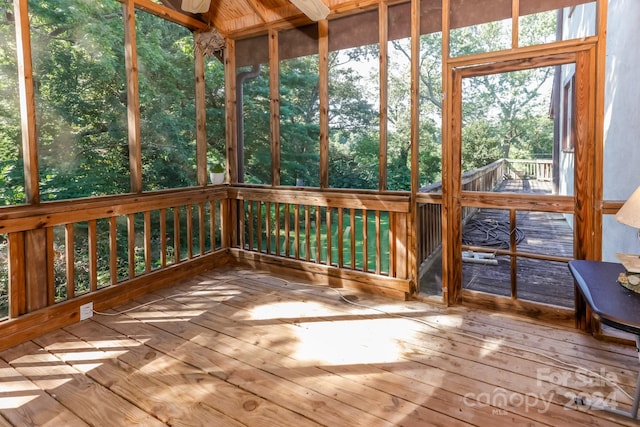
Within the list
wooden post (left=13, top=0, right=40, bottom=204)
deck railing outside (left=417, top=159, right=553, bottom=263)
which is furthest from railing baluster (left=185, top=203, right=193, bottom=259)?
deck railing outside (left=417, top=159, right=553, bottom=263)

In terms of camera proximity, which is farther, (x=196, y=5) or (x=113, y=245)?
(x=113, y=245)

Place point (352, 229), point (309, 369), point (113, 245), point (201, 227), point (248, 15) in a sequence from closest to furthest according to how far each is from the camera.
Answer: point (309, 369)
point (113, 245)
point (352, 229)
point (248, 15)
point (201, 227)

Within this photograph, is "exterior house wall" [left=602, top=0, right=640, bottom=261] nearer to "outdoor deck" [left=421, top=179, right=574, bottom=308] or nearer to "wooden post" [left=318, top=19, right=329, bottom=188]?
"outdoor deck" [left=421, top=179, right=574, bottom=308]

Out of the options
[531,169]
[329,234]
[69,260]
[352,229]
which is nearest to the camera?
[531,169]

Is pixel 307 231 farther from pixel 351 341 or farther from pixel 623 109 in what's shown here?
pixel 623 109

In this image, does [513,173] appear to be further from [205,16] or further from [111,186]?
[111,186]

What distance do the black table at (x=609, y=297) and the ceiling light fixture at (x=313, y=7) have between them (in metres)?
2.62

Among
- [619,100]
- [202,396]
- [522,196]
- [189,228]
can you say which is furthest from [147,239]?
[619,100]

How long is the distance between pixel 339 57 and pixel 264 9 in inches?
40.5

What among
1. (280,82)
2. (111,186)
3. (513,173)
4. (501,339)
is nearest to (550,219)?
(513,173)

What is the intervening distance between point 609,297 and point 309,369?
1.57 metres

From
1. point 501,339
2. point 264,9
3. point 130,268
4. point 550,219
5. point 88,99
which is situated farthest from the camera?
point 88,99

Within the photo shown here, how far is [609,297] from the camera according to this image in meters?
1.69

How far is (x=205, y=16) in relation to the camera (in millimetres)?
4242
